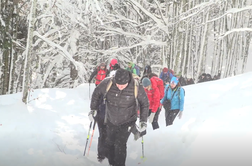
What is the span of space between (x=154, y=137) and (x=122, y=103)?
8.38 ft

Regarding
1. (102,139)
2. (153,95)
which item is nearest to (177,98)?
(153,95)

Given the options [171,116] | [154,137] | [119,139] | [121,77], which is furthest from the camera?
[171,116]

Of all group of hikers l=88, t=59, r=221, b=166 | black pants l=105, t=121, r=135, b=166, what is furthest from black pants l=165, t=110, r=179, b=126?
black pants l=105, t=121, r=135, b=166

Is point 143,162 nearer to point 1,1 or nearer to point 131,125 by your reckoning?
point 131,125

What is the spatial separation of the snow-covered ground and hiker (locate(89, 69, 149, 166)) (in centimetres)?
83

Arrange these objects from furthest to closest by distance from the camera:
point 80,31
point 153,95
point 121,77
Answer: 1. point 80,31
2. point 153,95
3. point 121,77

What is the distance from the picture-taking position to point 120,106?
13.7 feet

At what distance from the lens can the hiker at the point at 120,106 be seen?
4.13m

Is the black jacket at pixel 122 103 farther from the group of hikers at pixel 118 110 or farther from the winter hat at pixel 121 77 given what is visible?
the winter hat at pixel 121 77

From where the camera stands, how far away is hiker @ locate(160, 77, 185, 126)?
6.57 m

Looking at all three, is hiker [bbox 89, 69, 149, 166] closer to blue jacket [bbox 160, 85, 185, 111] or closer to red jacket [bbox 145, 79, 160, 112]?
red jacket [bbox 145, 79, 160, 112]

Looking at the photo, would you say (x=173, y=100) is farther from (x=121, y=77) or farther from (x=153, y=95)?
(x=121, y=77)

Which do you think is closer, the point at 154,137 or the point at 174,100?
the point at 154,137

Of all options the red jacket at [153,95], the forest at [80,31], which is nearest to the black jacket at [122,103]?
the red jacket at [153,95]
